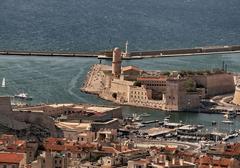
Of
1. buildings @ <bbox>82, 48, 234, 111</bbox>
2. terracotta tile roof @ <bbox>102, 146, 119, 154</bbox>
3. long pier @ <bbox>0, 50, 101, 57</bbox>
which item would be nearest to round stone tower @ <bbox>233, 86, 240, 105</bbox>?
buildings @ <bbox>82, 48, 234, 111</bbox>

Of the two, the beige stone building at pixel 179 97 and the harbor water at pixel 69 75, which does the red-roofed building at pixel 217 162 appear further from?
the beige stone building at pixel 179 97

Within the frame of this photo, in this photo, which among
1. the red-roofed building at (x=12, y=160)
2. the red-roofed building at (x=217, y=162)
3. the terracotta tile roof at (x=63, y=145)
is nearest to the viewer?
the red-roofed building at (x=12, y=160)

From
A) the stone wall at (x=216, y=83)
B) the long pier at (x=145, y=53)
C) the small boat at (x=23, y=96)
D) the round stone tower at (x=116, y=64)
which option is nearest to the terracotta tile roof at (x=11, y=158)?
the small boat at (x=23, y=96)

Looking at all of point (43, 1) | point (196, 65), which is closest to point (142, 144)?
point (196, 65)

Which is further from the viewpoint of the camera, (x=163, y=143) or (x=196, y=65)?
(x=196, y=65)

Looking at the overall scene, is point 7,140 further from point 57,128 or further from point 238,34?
point 238,34

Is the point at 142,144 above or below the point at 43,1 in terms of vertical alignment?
below

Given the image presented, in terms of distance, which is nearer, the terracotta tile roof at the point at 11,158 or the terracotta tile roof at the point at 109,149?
the terracotta tile roof at the point at 11,158
